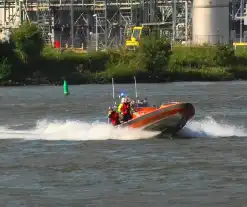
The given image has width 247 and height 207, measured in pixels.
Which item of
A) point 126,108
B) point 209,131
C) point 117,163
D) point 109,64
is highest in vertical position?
point 126,108

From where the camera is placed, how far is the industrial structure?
4550 inches

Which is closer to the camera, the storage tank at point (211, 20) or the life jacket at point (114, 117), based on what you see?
the life jacket at point (114, 117)

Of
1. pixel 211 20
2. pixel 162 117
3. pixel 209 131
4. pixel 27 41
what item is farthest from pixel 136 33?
pixel 162 117

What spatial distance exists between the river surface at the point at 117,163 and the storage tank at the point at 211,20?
170 feet

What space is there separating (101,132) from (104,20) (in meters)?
73.1

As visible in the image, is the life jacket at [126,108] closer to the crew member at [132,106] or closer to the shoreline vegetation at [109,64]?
the crew member at [132,106]

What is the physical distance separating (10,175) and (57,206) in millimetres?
6007

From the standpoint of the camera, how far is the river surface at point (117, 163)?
30688 mm

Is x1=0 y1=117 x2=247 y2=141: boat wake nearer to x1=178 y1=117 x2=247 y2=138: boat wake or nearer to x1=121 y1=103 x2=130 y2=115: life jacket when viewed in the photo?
x1=178 y1=117 x2=247 y2=138: boat wake

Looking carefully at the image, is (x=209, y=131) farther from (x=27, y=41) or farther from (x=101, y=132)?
(x=27, y=41)

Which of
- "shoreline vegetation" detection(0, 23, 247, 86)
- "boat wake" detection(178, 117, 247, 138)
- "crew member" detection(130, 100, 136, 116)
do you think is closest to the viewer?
"crew member" detection(130, 100, 136, 116)

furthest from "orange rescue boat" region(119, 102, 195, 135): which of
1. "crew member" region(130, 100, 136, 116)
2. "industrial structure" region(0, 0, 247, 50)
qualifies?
"industrial structure" region(0, 0, 247, 50)

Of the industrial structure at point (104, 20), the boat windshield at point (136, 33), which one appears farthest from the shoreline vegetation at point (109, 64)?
the industrial structure at point (104, 20)

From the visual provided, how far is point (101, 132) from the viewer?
45844 millimetres
